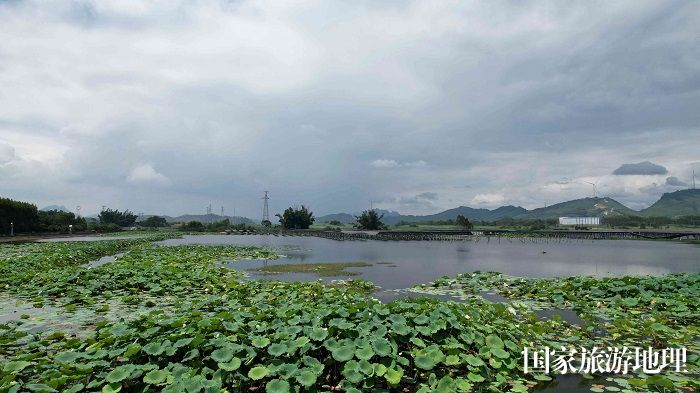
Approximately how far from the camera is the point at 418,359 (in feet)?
15.9

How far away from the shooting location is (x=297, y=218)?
84375 millimetres

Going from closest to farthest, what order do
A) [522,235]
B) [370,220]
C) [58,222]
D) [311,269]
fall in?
[311,269], [58,222], [522,235], [370,220]

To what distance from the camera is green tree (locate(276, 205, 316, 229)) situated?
3319 inches

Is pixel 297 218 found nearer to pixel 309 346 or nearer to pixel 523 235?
pixel 523 235

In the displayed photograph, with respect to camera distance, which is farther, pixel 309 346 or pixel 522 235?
pixel 522 235

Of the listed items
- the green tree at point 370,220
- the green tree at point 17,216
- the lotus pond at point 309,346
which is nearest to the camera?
the lotus pond at point 309,346

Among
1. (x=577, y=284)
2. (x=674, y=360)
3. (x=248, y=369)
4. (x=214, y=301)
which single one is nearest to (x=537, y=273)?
(x=577, y=284)

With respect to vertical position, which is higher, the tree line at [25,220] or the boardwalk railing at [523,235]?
the tree line at [25,220]

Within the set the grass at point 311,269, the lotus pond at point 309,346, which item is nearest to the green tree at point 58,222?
the grass at point 311,269

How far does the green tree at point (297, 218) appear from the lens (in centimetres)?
8431

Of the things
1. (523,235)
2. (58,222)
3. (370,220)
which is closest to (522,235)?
(523,235)

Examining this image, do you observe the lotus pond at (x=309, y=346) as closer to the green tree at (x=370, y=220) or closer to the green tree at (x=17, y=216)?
the green tree at (x=17, y=216)

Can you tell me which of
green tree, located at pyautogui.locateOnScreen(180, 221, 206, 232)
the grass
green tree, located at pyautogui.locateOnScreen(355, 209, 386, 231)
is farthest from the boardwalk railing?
green tree, located at pyautogui.locateOnScreen(180, 221, 206, 232)

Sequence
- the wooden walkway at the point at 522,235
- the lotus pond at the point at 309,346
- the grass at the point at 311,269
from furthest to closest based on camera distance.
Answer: the wooden walkway at the point at 522,235 → the grass at the point at 311,269 → the lotus pond at the point at 309,346
